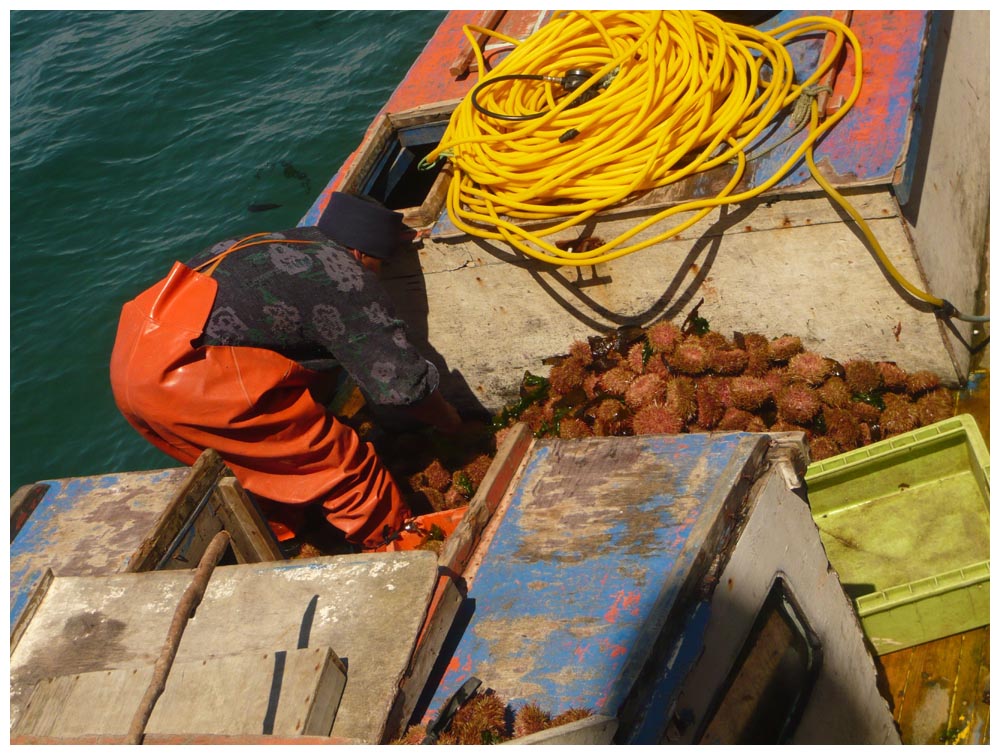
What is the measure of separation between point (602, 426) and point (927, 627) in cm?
152

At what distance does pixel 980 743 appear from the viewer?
313 cm

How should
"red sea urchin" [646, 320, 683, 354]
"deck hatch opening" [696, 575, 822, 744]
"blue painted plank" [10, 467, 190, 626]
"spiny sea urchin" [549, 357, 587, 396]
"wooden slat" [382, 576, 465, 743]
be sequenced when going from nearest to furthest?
1. "wooden slat" [382, 576, 465, 743]
2. "deck hatch opening" [696, 575, 822, 744]
3. "blue painted plank" [10, 467, 190, 626]
4. "red sea urchin" [646, 320, 683, 354]
5. "spiny sea urchin" [549, 357, 587, 396]

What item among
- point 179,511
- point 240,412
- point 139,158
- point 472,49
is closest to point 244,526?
point 179,511

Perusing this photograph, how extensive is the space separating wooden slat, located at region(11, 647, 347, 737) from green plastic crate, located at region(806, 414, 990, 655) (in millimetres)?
2114

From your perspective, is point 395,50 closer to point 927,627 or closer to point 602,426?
point 602,426

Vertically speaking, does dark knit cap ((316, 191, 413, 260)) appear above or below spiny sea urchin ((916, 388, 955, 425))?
above

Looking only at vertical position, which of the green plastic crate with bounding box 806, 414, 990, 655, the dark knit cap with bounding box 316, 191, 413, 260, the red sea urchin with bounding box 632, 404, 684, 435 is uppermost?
the dark knit cap with bounding box 316, 191, 413, 260

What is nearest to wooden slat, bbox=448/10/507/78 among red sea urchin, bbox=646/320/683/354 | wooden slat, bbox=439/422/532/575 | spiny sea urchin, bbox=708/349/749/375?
red sea urchin, bbox=646/320/683/354

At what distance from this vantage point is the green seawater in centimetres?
663

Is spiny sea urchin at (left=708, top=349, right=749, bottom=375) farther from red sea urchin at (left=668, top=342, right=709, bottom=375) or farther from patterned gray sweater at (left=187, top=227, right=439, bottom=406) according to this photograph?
patterned gray sweater at (left=187, top=227, right=439, bottom=406)

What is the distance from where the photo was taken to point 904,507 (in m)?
3.86

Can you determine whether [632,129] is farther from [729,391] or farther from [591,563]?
[591,563]

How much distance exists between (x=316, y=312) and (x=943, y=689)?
2.64 metres

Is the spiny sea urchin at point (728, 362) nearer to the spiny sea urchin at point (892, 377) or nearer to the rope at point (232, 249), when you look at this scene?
the spiny sea urchin at point (892, 377)
